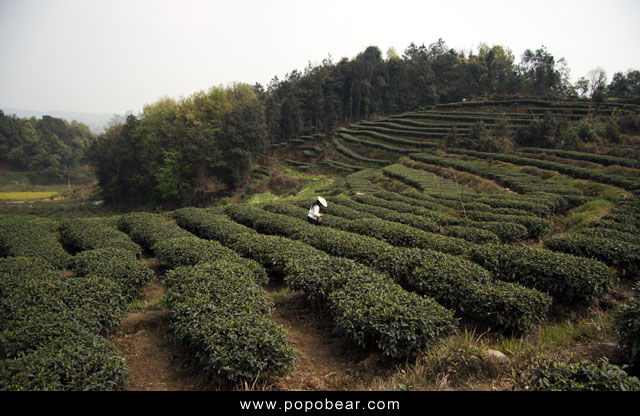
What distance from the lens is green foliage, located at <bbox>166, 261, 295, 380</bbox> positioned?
16.0ft

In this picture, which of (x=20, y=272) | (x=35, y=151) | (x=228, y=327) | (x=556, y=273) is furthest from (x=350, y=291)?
(x=35, y=151)

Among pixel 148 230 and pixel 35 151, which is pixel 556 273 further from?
pixel 35 151

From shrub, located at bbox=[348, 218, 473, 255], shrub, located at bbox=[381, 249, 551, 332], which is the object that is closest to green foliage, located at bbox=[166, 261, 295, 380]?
shrub, located at bbox=[381, 249, 551, 332]

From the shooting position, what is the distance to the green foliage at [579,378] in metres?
3.63

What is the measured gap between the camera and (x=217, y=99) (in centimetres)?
4797

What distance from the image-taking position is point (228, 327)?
5.42 m

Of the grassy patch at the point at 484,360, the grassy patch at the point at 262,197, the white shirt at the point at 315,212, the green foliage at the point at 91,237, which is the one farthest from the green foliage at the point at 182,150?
the grassy patch at the point at 484,360

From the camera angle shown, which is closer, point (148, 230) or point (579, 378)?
point (579, 378)

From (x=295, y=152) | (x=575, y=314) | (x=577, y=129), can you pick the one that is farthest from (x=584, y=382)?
(x=295, y=152)

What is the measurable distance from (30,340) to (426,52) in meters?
100

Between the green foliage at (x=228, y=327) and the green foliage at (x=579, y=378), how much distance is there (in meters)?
3.48

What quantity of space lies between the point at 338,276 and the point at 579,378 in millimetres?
4688

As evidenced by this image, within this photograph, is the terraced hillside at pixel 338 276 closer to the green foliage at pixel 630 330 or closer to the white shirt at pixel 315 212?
the green foliage at pixel 630 330
